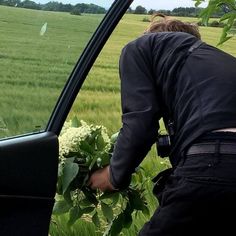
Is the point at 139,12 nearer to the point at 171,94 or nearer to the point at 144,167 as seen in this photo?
the point at 144,167

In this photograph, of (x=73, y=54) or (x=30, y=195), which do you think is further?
(x=73, y=54)

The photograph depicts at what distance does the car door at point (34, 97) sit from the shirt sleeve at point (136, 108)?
0.26 m

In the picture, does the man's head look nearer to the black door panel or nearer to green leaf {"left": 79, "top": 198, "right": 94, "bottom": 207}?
the black door panel

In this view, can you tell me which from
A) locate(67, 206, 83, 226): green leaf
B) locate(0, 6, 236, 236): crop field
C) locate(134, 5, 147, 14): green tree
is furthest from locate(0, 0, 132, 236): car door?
locate(134, 5, 147, 14): green tree

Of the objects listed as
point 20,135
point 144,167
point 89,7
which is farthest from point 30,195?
point 144,167

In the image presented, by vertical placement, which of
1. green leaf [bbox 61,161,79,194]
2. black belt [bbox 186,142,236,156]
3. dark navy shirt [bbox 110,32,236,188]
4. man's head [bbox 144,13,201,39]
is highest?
man's head [bbox 144,13,201,39]

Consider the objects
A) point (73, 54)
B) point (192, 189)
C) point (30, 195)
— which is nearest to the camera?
point (192, 189)

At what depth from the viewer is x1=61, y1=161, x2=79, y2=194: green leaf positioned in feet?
9.66

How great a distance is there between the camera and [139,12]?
Answer: 3.84 meters

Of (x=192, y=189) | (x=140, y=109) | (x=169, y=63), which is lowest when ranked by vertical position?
(x=192, y=189)

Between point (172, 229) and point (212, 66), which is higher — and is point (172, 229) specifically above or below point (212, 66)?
below

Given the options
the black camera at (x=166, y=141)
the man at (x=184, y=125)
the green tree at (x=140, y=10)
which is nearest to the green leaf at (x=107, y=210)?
the man at (x=184, y=125)

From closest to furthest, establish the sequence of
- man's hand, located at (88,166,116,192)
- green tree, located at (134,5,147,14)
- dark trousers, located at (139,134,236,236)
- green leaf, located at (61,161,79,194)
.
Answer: dark trousers, located at (139,134,236,236), man's hand, located at (88,166,116,192), green leaf, located at (61,161,79,194), green tree, located at (134,5,147,14)

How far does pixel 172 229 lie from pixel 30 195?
55cm
